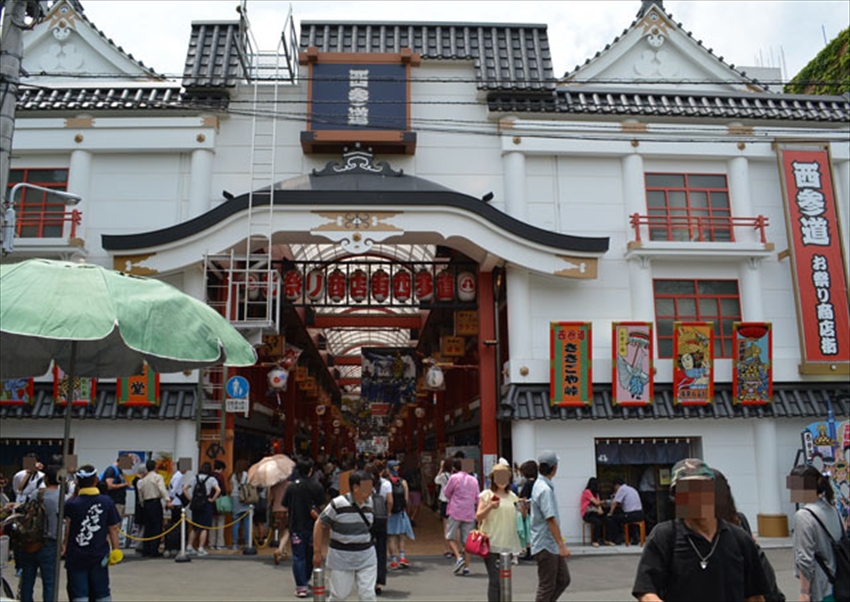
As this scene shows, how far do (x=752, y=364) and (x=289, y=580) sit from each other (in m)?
11.8

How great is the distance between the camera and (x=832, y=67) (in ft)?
88.7

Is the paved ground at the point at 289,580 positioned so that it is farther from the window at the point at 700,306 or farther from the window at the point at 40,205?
the window at the point at 40,205

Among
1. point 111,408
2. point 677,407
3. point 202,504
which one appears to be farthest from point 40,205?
point 677,407

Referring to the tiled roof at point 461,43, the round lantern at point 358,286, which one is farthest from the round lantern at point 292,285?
the tiled roof at point 461,43

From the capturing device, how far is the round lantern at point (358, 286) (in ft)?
61.8

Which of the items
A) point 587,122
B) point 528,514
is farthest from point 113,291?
point 587,122

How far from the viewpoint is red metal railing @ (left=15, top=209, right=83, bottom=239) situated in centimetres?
1789

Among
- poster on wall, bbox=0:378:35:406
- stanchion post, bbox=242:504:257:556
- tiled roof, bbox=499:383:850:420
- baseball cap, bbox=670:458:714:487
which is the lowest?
stanchion post, bbox=242:504:257:556

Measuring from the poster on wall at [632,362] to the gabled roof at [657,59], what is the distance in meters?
8.54

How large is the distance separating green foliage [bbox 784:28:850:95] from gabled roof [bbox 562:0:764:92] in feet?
18.4

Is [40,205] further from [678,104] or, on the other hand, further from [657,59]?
[657,59]

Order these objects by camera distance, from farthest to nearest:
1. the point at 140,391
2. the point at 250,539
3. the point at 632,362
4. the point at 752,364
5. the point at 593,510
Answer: the point at 752,364 → the point at 632,362 → the point at 140,391 → the point at 593,510 → the point at 250,539

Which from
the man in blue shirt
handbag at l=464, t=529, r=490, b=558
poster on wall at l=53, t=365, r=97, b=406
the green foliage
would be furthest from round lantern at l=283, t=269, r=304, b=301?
the green foliage

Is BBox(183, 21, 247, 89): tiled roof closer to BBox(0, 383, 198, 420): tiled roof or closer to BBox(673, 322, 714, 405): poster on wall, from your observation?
BBox(0, 383, 198, 420): tiled roof
